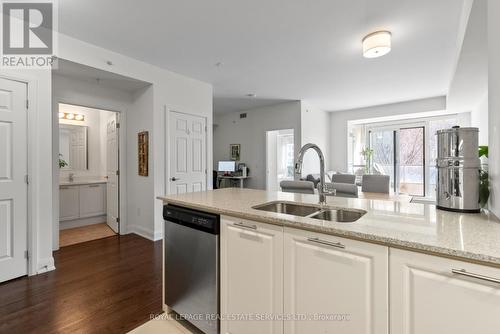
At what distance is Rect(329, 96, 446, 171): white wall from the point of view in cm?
526

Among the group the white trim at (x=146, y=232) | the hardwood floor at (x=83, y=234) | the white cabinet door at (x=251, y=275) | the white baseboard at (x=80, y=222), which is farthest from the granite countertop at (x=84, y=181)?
the white cabinet door at (x=251, y=275)

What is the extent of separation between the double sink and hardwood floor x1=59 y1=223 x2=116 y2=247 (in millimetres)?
3253

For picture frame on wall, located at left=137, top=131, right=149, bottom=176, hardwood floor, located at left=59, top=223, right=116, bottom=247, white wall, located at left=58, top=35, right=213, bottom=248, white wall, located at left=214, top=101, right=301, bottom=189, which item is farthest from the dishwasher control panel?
white wall, located at left=214, top=101, right=301, bottom=189

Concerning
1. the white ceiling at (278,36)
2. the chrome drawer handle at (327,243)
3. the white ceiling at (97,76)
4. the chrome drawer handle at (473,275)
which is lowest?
the chrome drawer handle at (473,275)

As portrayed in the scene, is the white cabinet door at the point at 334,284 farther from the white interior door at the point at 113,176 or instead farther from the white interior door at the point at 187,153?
the white interior door at the point at 113,176

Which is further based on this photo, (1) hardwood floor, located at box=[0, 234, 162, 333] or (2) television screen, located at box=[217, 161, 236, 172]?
(2) television screen, located at box=[217, 161, 236, 172]

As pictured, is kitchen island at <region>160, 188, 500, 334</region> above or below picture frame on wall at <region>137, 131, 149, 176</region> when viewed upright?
below

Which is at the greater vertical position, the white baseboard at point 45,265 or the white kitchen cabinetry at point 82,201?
the white kitchen cabinetry at point 82,201

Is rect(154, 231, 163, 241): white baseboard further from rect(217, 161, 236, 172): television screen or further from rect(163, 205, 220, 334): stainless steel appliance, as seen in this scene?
rect(217, 161, 236, 172): television screen

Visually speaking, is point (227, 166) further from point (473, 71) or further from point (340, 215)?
point (340, 215)

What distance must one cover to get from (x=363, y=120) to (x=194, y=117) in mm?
4579

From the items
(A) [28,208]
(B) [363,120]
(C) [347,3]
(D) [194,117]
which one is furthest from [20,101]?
(B) [363,120]

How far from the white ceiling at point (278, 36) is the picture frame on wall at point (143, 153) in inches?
42.9

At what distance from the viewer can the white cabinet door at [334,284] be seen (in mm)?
961
